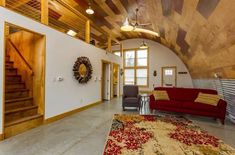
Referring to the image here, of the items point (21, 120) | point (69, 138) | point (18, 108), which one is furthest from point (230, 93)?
point (18, 108)

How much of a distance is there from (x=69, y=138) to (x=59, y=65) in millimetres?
2297

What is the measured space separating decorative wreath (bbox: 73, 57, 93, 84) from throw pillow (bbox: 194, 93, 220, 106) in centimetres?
400

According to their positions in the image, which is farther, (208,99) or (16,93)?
(208,99)

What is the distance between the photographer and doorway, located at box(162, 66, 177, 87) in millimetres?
10719

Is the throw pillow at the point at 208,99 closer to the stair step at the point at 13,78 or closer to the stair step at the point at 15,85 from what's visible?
the stair step at the point at 15,85

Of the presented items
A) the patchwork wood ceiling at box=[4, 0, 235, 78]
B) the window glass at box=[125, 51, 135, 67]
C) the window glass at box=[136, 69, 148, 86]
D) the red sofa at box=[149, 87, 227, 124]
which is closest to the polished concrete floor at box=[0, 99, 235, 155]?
the red sofa at box=[149, 87, 227, 124]

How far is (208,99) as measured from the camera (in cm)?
473

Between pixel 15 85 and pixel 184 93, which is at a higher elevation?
pixel 15 85

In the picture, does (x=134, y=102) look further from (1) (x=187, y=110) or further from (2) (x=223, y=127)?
(2) (x=223, y=127)

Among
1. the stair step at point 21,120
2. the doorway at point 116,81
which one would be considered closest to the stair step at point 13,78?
the stair step at point 21,120

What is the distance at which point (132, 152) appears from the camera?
8.21 ft

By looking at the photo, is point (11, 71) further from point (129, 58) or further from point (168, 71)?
point (168, 71)

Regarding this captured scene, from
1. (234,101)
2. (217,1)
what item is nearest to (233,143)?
(234,101)

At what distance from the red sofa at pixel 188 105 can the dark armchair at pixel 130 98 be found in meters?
0.59
